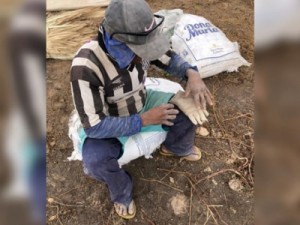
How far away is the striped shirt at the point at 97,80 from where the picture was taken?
141 centimetres

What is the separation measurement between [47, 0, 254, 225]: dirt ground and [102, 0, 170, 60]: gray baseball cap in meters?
0.87

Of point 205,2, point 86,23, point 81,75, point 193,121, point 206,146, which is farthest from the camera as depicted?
point 205,2

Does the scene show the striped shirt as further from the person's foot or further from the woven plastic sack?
the woven plastic sack

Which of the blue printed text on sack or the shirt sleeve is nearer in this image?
the shirt sleeve

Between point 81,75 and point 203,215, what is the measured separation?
0.98 metres

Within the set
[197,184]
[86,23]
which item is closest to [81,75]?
[197,184]

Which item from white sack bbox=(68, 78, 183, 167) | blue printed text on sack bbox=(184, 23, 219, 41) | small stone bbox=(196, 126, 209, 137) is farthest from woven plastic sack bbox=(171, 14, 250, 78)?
white sack bbox=(68, 78, 183, 167)

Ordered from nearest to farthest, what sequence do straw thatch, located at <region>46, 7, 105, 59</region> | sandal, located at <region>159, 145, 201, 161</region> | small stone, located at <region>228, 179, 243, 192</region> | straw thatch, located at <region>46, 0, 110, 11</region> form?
small stone, located at <region>228, 179, 243, 192</region>
sandal, located at <region>159, 145, 201, 161</region>
straw thatch, located at <region>46, 7, 105, 59</region>
straw thatch, located at <region>46, 0, 110, 11</region>

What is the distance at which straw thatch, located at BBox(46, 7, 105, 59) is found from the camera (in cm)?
262

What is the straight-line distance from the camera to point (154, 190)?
1.98 metres

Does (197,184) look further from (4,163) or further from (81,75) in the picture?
(4,163)

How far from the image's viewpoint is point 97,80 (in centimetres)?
144

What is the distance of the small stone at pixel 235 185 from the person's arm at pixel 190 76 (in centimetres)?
53

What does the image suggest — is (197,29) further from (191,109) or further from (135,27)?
(135,27)
